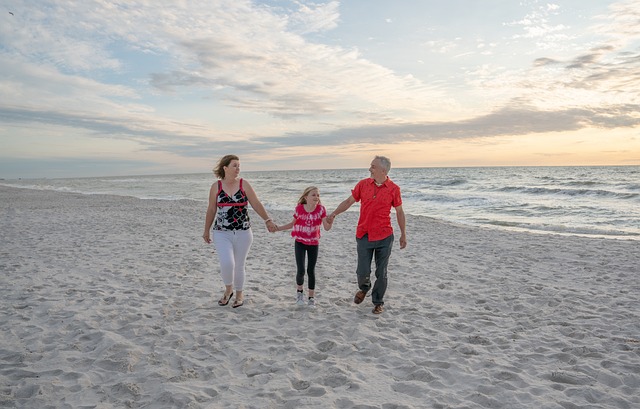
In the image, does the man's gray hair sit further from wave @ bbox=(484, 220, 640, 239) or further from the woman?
wave @ bbox=(484, 220, 640, 239)

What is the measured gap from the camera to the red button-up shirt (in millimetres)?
5156

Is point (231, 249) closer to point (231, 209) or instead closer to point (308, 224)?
point (231, 209)

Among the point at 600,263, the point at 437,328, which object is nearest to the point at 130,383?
the point at 437,328

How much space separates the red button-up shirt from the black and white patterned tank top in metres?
1.42

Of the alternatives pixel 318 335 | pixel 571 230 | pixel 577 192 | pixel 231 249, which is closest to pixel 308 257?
pixel 231 249

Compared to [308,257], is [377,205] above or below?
above

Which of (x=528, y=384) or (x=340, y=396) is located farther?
(x=528, y=384)

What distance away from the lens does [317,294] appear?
646cm

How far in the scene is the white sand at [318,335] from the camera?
3537 mm

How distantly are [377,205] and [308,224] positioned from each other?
0.91 m

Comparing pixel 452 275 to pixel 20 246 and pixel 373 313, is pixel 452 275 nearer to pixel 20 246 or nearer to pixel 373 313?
pixel 373 313

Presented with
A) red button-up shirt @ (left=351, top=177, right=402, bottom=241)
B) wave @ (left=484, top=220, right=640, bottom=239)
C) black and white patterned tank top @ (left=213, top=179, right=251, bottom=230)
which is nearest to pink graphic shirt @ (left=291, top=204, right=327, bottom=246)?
red button-up shirt @ (left=351, top=177, right=402, bottom=241)

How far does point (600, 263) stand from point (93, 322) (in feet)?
30.7

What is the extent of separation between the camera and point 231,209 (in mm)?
5230
